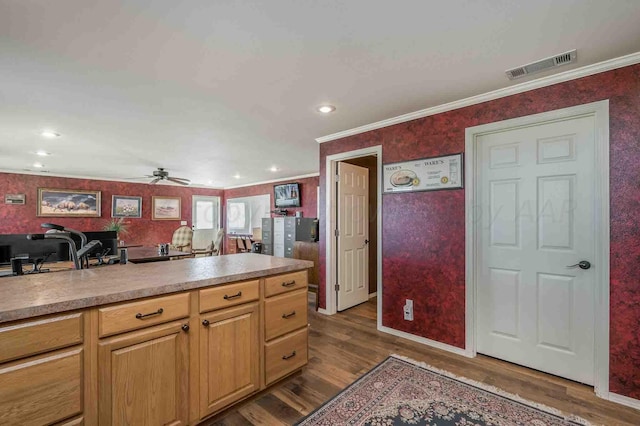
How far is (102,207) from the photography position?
23.3 feet

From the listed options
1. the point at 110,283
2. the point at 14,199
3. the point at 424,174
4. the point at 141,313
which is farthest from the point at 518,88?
the point at 14,199

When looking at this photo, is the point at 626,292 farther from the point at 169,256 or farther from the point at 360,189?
the point at 169,256

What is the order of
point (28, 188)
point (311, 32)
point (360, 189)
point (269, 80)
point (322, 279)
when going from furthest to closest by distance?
point (28, 188), point (360, 189), point (322, 279), point (269, 80), point (311, 32)

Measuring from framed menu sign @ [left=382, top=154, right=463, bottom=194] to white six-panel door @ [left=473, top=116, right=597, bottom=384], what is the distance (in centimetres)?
22

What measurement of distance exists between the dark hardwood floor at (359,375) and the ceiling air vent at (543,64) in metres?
2.32

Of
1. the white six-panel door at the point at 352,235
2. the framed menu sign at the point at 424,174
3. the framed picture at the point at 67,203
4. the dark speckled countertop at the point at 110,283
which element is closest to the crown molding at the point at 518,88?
the framed menu sign at the point at 424,174

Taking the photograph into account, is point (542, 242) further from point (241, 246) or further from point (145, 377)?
point (241, 246)

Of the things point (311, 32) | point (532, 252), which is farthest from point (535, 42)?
point (532, 252)

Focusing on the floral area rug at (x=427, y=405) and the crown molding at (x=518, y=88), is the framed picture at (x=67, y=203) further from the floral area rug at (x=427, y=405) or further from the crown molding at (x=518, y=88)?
the floral area rug at (x=427, y=405)

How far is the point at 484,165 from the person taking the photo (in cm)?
257

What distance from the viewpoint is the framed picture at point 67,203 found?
20.9 feet

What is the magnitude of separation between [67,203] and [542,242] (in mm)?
8909

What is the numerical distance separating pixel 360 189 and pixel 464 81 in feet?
6.98

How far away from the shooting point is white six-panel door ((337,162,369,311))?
149 inches
